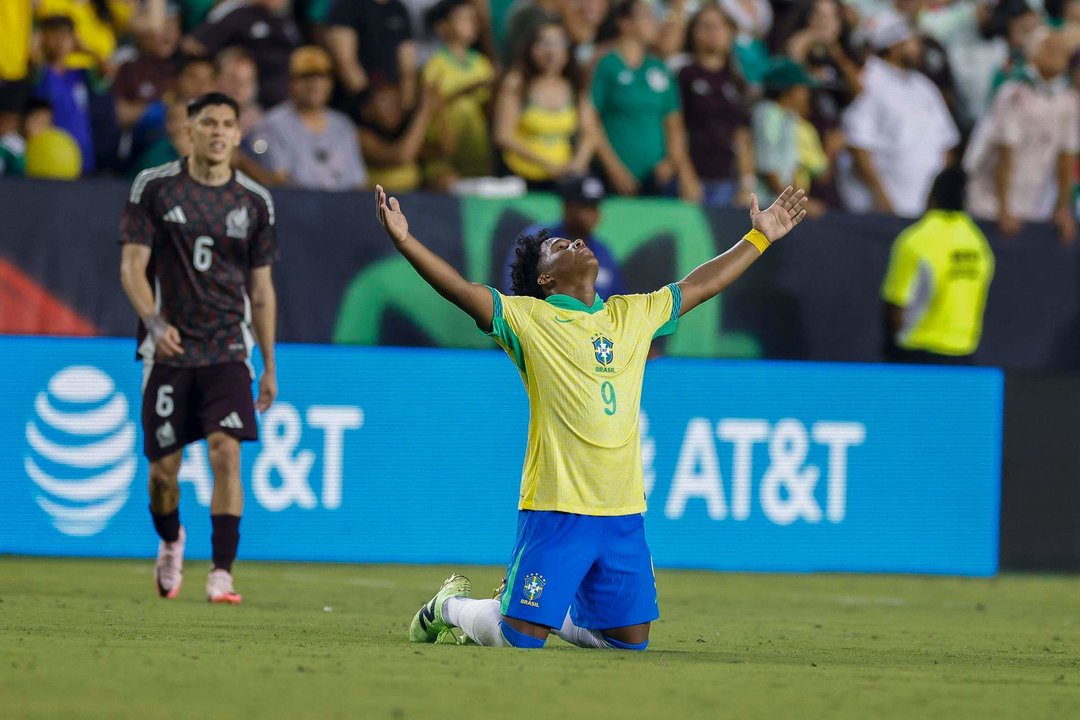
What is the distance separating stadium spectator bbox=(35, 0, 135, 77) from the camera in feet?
39.7

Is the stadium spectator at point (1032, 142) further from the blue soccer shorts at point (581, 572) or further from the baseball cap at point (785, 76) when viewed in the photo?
the blue soccer shorts at point (581, 572)

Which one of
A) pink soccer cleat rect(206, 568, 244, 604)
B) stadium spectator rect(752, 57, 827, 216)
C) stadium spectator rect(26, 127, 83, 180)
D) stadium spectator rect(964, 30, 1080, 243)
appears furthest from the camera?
stadium spectator rect(964, 30, 1080, 243)

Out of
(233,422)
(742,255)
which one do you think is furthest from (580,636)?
(233,422)

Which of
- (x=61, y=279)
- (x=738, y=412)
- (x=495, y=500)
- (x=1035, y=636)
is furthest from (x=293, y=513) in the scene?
(x=1035, y=636)

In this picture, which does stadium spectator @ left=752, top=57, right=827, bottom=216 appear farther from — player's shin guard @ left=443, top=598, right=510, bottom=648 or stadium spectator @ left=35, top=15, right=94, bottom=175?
player's shin guard @ left=443, top=598, right=510, bottom=648

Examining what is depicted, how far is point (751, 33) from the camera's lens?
14.2m

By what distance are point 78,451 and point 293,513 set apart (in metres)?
1.29

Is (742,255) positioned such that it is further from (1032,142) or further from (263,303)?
(1032,142)

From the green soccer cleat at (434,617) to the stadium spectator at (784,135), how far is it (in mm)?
7304

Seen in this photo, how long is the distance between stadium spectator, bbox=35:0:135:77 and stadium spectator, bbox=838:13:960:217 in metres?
5.42

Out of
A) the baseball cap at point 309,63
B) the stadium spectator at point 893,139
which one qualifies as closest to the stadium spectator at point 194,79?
the baseball cap at point 309,63

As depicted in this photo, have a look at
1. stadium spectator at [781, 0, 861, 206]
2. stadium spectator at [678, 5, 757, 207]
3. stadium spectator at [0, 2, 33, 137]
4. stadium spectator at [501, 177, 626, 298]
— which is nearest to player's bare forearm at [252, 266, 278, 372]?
stadium spectator at [501, 177, 626, 298]

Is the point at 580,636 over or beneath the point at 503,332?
beneath

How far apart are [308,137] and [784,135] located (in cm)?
353
